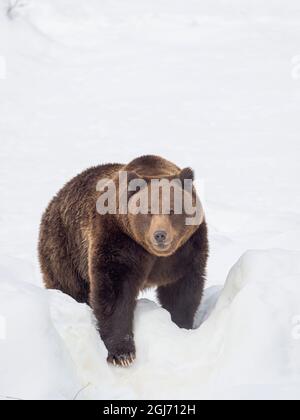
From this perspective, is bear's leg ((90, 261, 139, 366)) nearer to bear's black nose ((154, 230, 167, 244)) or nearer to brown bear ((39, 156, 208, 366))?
brown bear ((39, 156, 208, 366))

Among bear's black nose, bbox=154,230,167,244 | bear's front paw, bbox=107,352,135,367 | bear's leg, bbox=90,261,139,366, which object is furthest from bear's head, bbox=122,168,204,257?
bear's front paw, bbox=107,352,135,367

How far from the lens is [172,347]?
476 centimetres

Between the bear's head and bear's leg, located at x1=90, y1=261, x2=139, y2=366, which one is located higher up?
the bear's head

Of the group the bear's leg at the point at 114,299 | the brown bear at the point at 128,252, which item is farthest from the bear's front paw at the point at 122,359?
the bear's leg at the point at 114,299

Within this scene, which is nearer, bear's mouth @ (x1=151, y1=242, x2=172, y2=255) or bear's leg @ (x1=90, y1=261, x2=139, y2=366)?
bear's mouth @ (x1=151, y1=242, x2=172, y2=255)

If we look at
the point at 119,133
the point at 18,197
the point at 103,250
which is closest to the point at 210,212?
the point at 18,197

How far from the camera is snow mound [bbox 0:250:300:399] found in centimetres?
411

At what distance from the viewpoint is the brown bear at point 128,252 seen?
16.5ft

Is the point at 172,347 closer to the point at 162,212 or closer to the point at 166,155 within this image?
the point at 162,212

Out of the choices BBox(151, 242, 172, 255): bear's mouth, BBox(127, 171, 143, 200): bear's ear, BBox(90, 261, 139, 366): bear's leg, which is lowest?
BBox(90, 261, 139, 366): bear's leg

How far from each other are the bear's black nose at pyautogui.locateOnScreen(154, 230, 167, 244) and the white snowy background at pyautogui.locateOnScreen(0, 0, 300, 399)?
538 millimetres

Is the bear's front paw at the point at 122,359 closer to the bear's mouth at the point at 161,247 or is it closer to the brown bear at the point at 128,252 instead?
the brown bear at the point at 128,252

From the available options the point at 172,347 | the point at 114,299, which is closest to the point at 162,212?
the point at 114,299

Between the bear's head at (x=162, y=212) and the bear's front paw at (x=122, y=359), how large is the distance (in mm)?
655
